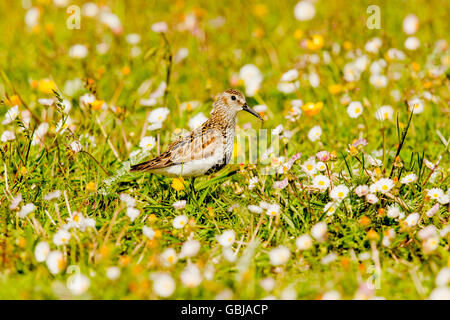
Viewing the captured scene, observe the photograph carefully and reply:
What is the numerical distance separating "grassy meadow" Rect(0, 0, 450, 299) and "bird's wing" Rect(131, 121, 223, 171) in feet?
0.52

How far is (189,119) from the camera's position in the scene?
5117 millimetres

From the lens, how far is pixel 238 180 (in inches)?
158

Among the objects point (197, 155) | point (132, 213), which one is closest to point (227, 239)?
point (132, 213)

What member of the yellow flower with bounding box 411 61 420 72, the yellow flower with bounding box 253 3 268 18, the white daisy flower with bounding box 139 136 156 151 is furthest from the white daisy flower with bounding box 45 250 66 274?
the yellow flower with bounding box 253 3 268 18

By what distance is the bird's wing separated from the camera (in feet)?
12.5

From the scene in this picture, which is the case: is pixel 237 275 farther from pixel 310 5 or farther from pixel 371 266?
pixel 310 5

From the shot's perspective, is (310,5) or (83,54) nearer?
(83,54)

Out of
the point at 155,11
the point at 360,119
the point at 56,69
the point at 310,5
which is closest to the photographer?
the point at 360,119

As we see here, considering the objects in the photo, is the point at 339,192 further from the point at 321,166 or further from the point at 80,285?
the point at 80,285

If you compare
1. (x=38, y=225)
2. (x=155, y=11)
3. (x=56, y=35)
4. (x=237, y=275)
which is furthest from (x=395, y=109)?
(x=56, y=35)

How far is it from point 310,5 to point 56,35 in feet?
10.0

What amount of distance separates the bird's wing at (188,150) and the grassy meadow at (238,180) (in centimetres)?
16

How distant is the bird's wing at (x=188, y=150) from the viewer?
3.82 meters

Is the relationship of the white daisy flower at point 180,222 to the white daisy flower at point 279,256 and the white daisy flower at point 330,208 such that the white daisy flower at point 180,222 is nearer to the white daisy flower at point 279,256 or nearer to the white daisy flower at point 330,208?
the white daisy flower at point 279,256
